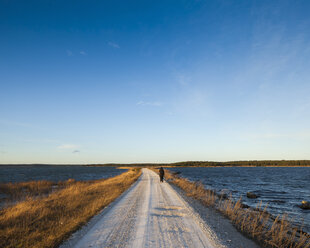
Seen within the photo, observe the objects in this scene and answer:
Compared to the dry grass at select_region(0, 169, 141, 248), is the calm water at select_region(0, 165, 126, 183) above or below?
below

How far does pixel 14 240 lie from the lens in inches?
224

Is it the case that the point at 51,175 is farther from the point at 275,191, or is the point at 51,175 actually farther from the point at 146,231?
the point at 146,231

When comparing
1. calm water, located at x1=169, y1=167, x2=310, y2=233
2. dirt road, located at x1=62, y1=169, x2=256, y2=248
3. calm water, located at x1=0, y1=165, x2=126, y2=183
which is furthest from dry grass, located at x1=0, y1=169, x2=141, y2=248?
calm water, located at x1=0, y1=165, x2=126, y2=183

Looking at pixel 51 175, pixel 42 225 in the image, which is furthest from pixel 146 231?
pixel 51 175

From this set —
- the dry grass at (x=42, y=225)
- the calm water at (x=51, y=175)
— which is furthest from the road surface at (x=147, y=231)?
the calm water at (x=51, y=175)

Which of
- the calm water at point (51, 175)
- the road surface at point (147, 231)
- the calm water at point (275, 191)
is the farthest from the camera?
the calm water at point (51, 175)

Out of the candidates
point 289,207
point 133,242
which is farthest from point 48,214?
point 289,207

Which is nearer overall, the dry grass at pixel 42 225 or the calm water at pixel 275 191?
the dry grass at pixel 42 225

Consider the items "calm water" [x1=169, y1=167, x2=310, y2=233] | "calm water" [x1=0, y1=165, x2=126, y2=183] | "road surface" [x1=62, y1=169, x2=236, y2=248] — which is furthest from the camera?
"calm water" [x1=0, y1=165, x2=126, y2=183]

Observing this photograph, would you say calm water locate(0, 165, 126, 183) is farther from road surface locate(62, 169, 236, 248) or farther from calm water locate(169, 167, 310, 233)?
road surface locate(62, 169, 236, 248)

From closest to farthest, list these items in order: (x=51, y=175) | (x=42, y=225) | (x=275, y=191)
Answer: (x=42, y=225)
(x=275, y=191)
(x=51, y=175)

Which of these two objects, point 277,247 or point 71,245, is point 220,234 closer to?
point 277,247

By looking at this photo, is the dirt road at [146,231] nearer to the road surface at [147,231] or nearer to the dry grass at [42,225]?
the road surface at [147,231]

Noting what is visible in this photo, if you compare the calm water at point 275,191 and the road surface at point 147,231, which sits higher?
the road surface at point 147,231
